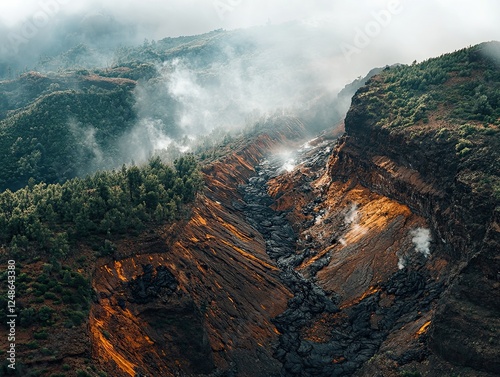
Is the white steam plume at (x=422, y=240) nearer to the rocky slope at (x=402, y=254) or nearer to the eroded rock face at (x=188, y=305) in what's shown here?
the rocky slope at (x=402, y=254)

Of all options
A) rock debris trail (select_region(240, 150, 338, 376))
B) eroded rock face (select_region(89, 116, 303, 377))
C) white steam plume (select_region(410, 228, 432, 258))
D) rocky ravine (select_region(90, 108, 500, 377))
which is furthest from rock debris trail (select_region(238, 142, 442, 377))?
white steam plume (select_region(410, 228, 432, 258))

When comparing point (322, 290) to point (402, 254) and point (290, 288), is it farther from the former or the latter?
point (402, 254)

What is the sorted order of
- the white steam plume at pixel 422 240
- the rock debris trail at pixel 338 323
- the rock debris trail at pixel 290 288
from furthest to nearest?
the white steam plume at pixel 422 240, the rock debris trail at pixel 290 288, the rock debris trail at pixel 338 323

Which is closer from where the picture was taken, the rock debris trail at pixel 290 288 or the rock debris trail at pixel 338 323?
the rock debris trail at pixel 338 323

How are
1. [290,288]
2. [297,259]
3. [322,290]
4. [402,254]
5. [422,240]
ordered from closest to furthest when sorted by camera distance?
[422,240]
[402,254]
[322,290]
[290,288]
[297,259]

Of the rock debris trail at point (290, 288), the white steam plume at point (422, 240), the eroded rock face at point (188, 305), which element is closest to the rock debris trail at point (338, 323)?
the rock debris trail at point (290, 288)

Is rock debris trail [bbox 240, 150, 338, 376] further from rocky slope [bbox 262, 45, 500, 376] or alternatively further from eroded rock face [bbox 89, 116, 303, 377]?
eroded rock face [bbox 89, 116, 303, 377]

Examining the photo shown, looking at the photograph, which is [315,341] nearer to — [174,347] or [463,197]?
[174,347]

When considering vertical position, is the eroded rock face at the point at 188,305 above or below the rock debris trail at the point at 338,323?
above

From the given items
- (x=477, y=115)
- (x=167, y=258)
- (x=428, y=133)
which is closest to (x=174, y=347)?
(x=167, y=258)

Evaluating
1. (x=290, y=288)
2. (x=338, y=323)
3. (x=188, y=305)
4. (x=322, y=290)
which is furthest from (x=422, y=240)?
(x=188, y=305)

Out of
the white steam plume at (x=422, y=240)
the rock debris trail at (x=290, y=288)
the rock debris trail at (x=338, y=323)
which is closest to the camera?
the rock debris trail at (x=338, y=323)
